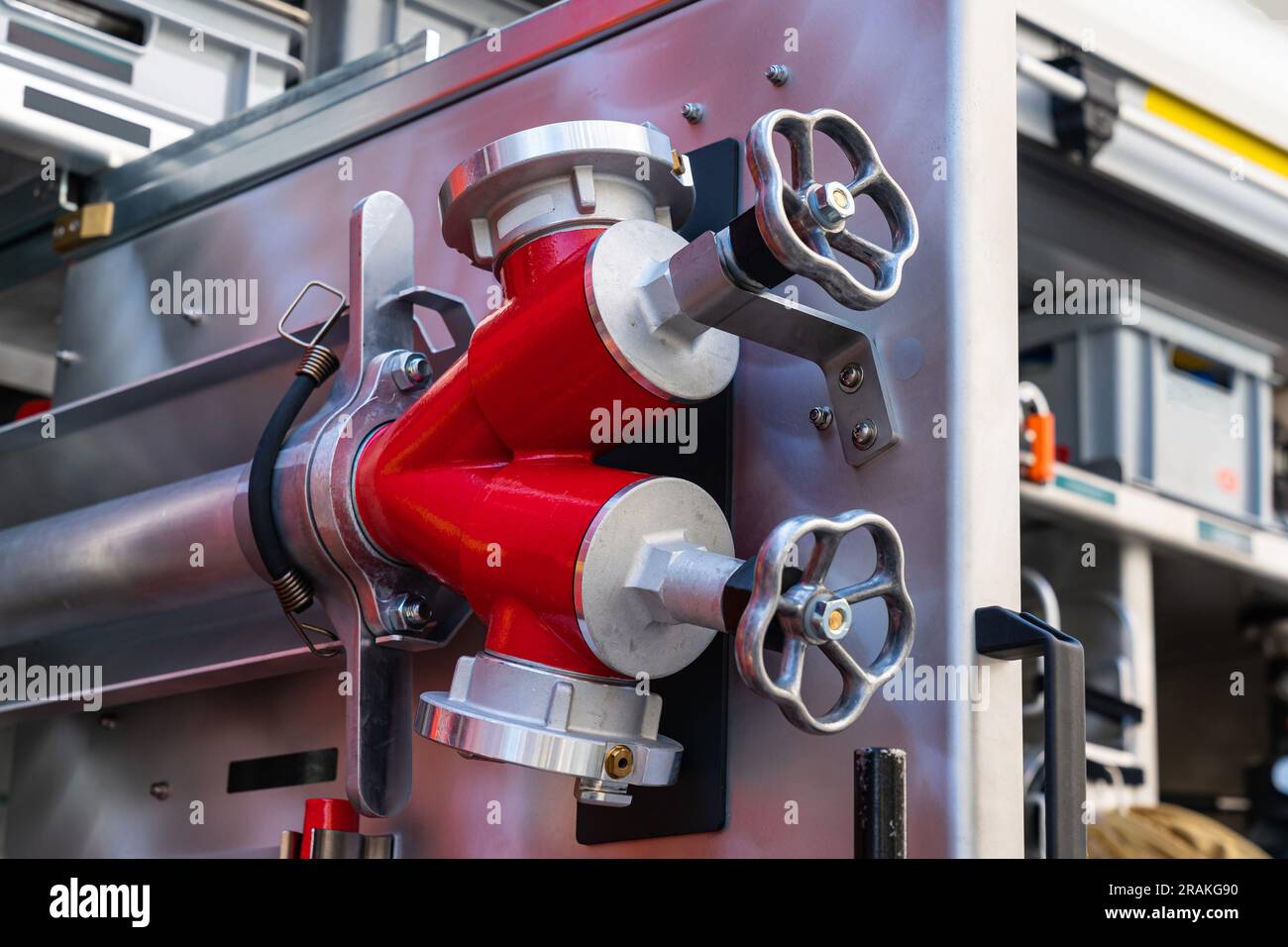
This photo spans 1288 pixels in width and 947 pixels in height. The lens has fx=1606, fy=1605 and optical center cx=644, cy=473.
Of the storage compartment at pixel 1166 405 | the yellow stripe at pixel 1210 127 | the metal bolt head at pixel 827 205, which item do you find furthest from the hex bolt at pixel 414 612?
the storage compartment at pixel 1166 405

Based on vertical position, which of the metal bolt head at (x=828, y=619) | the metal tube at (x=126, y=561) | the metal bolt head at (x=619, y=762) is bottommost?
the metal bolt head at (x=619, y=762)

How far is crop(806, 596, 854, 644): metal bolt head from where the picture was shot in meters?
0.94

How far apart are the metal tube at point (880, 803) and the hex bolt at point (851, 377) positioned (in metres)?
0.27

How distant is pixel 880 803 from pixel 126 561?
801 mm

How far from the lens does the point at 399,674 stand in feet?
4.31

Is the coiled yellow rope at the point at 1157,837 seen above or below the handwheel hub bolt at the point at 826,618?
below

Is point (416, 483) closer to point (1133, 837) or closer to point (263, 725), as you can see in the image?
point (263, 725)

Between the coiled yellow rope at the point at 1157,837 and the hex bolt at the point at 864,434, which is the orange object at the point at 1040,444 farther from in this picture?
the hex bolt at the point at 864,434

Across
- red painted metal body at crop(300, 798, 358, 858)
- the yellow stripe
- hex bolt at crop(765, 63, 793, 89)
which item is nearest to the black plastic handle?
hex bolt at crop(765, 63, 793, 89)

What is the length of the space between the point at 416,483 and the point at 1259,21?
158cm

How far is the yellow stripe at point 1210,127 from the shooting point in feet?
7.22

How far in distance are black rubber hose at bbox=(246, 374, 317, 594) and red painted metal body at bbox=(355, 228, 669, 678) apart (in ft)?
0.29

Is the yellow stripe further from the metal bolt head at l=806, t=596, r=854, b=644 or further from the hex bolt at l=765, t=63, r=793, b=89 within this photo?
the metal bolt head at l=806, t=596, r=854, b=644

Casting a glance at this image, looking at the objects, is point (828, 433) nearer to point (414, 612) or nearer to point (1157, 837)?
point (414, 612)
